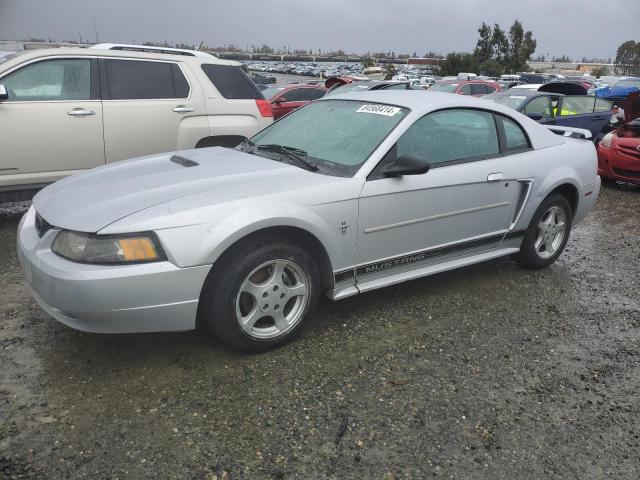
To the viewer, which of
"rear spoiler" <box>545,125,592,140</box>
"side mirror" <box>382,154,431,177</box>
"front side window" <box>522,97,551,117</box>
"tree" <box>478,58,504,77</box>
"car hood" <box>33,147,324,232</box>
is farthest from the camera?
"tree" <box>478,58,504,77</box>

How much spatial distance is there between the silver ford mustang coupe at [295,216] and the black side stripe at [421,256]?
10 mm

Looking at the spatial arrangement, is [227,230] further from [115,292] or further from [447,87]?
[447,87]

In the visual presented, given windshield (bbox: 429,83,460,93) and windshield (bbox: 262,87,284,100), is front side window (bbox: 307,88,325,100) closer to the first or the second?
windshield (bbox: 262,87,284,100)

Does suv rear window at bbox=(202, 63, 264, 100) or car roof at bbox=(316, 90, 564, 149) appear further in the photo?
suv rear window at bbox=(202, 63, 264, 100)

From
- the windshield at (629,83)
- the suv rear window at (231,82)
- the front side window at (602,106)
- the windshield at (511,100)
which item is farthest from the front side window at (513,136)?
the windshield at (629,83)

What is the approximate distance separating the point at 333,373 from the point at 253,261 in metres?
0.78

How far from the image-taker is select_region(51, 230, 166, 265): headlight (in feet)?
8.63

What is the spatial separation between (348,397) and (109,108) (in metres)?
4.26

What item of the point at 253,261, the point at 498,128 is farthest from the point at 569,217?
the point at 253,261

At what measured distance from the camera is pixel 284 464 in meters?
2.31

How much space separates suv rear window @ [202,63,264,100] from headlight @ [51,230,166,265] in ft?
12.8

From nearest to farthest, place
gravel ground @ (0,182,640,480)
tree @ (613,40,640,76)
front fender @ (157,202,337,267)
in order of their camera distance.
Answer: gravel ground @ (0,182,640,480)
front fender @ (157,202,337,267)
tree @ (613,40,640,76)

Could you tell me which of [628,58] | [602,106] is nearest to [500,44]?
[628,58]

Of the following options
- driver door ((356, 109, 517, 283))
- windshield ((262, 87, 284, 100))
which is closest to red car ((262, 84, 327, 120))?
windshield ((262, 87, 284, 100))
